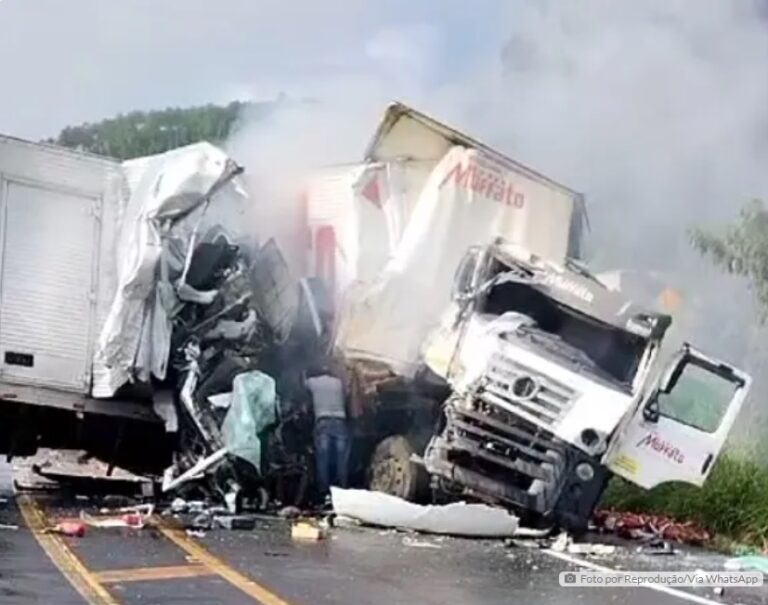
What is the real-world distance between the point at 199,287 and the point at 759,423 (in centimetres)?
469

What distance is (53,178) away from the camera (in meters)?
11.6

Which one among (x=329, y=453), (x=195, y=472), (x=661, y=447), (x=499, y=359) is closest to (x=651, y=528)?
(x=661, y=447)

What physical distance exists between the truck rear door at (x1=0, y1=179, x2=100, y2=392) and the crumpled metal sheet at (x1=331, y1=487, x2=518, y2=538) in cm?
266

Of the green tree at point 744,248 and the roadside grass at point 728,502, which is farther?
the green tree at point 744,248

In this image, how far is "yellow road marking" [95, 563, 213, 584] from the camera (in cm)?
715

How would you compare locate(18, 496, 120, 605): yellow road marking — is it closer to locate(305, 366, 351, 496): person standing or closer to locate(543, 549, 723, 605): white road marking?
locate(305, 366, 351, 496): person standing

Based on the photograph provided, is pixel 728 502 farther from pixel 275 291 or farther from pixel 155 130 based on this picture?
pixel 155 130

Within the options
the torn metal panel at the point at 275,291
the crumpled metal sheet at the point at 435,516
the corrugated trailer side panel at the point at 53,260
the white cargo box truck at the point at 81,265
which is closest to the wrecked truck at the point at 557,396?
the crumpled metal sheet at the point at 435,516

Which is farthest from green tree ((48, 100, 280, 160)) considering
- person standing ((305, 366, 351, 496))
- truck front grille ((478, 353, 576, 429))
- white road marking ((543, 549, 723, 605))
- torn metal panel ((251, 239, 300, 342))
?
white road marking ((543, 549, 723, 605))

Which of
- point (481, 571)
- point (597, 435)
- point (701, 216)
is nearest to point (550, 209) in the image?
point (701, 216)

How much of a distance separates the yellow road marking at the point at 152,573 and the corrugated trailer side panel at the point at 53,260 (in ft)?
13.4

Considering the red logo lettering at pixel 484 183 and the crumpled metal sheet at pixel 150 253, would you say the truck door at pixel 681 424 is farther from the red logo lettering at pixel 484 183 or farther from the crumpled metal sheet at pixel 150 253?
the crumpled metal sheet at pixel 150 253

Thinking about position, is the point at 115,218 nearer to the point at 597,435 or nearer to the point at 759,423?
the point at 597,435

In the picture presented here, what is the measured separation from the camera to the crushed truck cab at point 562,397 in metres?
10.2
